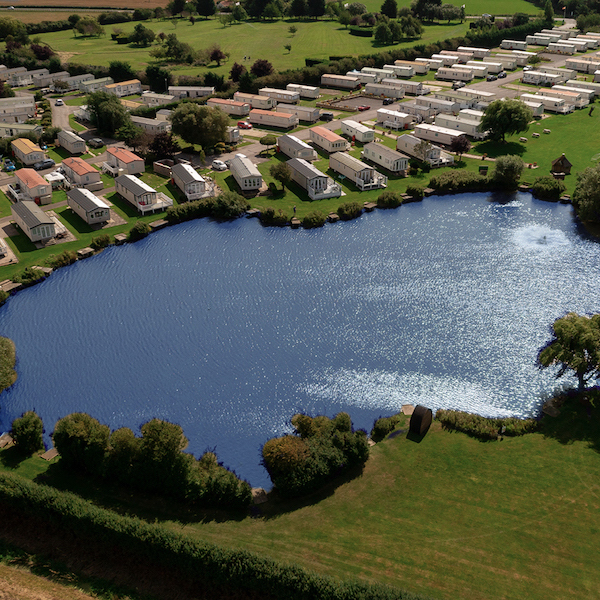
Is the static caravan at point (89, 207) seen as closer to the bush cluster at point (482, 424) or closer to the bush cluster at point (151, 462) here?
the bush cluster at point (151, 462)

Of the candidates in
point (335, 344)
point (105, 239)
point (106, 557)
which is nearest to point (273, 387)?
point (335, 344)

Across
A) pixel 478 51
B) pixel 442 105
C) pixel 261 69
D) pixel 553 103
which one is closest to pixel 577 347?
pixel 442 105

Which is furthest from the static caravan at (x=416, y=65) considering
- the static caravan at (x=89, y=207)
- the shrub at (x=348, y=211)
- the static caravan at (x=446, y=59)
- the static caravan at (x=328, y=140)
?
the static caravan at (x=89, y=207)

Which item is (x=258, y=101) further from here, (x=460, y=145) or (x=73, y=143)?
(x=460, y=145)

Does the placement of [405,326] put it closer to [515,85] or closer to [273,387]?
[273,387]

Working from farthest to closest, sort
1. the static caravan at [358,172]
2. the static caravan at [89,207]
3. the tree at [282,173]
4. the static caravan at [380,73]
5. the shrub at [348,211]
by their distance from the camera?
the static caravan at [380,73] < the static caravan at [358,172] < the tree at [282,173] < the shrub at [348,211] < the static caravan at [89,207]

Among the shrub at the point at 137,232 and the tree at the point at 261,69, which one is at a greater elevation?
the tree at the point at 261,69

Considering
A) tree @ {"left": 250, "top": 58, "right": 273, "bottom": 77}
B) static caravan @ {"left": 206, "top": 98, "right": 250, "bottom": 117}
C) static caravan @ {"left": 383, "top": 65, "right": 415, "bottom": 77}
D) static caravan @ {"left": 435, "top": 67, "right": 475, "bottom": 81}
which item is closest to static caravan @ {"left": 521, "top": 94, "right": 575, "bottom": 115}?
static caravan @ {"left": 435, "top": 67, "right": 475, "bottom": 81}
